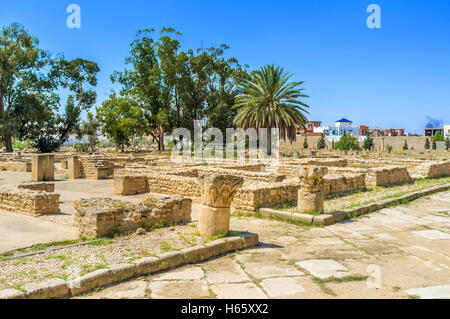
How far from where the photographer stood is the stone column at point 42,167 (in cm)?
1606

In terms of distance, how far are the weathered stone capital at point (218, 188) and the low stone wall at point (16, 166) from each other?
709 inches

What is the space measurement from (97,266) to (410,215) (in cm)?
789

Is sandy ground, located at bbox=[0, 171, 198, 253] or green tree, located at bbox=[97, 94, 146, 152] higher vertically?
green tree, located at bbox=[97, 94, 146, 152]

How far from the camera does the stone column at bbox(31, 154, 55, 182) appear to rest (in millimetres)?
16056

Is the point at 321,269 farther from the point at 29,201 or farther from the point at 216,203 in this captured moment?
the point at 29,201

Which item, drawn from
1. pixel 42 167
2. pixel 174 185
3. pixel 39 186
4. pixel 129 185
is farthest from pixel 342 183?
pixel 42 167

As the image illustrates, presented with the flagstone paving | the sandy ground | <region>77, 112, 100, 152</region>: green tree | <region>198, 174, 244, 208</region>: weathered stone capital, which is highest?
<region>77, 112, 100, 152</region>: green tree

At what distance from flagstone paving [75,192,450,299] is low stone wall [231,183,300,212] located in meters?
1.46

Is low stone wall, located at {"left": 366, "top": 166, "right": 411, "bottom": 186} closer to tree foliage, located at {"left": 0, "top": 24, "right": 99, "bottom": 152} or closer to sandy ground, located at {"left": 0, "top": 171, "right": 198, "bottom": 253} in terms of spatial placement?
sandy ground, located at {"left": 0, "top": 171, "right": 198, "bottom": 253}

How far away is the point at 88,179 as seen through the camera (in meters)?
17.9

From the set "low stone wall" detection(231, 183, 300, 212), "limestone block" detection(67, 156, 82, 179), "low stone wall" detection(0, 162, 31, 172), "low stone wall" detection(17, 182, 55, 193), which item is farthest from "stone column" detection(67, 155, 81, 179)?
"low stone wall" detection(231, 183, 300, 212)

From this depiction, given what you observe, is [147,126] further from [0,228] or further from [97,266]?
[97,266]

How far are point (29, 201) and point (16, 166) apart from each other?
1489cm
